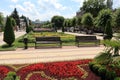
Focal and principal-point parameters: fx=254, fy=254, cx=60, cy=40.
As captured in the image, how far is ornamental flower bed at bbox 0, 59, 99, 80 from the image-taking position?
9.72m

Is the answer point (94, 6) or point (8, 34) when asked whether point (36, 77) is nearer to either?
point (8, 34)

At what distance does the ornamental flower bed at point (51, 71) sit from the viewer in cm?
972

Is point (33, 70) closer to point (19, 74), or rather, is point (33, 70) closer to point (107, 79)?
point (19, 74)

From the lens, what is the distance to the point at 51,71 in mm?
10227

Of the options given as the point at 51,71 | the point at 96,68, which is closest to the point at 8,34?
the point at 51,71

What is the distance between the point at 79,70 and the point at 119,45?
11.0ft

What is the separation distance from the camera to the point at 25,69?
10.5 m

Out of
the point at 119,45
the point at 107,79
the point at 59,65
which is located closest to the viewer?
the point at 119,45

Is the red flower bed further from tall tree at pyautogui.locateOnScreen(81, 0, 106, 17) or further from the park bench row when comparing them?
tall tree at pyautogui.locateOnScreen(81, 0, 106, 17)

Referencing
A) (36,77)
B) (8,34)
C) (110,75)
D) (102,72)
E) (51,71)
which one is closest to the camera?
(110,75)

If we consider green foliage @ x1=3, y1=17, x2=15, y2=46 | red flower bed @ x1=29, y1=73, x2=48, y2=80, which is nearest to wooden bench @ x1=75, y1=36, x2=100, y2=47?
green foliage @ x1=3, y1=17, x2=15, y2=46

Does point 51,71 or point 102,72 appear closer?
point 102,72

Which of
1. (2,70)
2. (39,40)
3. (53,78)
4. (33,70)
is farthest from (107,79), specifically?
(39,40)

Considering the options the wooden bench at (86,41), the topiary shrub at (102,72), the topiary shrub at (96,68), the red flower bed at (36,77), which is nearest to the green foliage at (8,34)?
the wooden bench at (86,41)
